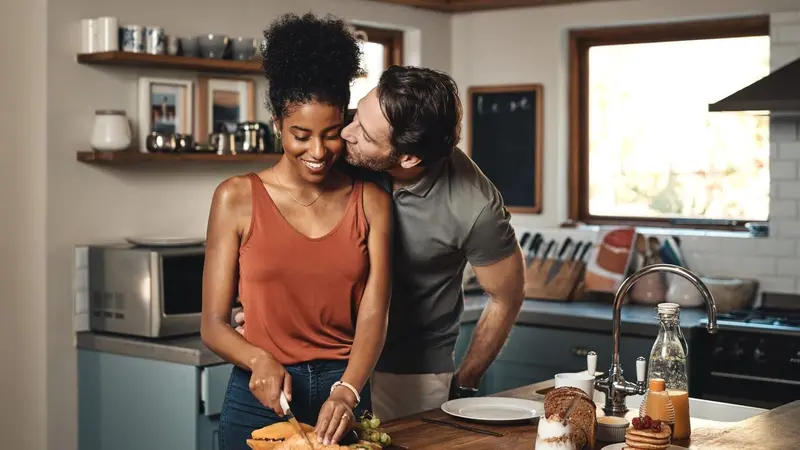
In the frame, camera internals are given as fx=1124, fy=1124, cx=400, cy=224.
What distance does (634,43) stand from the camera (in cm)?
542

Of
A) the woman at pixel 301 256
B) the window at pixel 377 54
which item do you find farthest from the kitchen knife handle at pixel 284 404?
the window at pixel 377 54

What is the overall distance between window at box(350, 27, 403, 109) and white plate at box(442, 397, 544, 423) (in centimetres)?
277

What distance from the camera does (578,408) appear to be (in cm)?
241

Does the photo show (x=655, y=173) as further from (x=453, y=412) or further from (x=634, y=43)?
(x=453, y=412)

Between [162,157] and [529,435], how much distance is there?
7.34 feet

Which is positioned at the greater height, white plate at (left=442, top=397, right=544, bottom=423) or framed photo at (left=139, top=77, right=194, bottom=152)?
framed photo at (left=139, top=77, right=194, bottom=152)

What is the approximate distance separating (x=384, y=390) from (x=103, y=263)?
5.03 feet

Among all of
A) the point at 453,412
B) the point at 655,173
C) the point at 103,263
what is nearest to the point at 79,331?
the point at 103,263

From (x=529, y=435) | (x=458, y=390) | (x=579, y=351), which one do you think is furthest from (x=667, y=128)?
(x=529, y=435)

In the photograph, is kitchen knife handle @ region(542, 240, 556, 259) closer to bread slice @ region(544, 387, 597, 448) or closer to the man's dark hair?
the man's dark hair

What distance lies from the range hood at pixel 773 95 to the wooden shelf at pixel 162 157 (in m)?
1.86

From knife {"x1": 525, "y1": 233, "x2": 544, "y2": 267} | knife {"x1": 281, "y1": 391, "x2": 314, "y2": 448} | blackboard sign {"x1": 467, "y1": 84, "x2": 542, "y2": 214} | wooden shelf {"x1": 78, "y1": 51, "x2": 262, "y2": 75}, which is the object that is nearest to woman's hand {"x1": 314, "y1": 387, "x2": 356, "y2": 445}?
knife {"x1": 281, "y1": 391, "x2": 314, "y2": 448}

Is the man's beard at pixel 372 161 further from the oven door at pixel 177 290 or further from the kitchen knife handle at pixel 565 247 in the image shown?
the kitchen knife handle at pixel 565 247

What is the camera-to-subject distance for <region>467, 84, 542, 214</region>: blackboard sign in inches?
220
